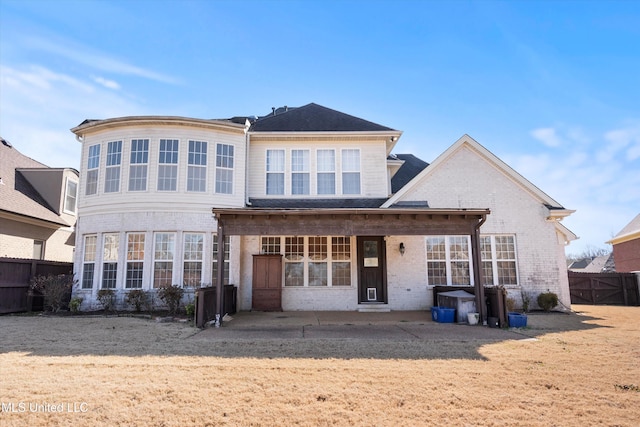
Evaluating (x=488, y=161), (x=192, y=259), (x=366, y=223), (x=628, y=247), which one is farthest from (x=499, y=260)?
(x=628, y=247)

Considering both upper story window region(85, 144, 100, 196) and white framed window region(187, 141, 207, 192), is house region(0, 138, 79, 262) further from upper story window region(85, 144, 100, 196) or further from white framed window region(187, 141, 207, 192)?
white framed window region(187, 141, 207, 192)

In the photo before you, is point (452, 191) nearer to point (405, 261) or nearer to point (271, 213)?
point (405, 261)

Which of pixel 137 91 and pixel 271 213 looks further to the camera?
pixel 137 91

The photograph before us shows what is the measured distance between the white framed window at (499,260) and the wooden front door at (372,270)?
3.82 metres

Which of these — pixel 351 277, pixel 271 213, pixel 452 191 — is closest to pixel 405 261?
pixel 351 277

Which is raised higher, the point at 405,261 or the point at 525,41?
the point at 525,41

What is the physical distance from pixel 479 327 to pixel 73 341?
980 cm

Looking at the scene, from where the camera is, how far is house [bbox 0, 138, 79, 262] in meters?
14.7

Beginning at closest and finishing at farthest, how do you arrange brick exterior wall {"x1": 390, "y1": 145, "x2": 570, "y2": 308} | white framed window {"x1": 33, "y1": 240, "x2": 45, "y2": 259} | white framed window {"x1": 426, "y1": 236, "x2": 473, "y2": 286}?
brick exterior wall {"x1": 390, "y1": 145, "x2": 570, "y2": 308} < white framed window {"x1": 426, "y1": 236, "x2": 473, "y2": 286} < white framed window {"x1": 33, "y1": 240, "x2": 45, "y2": 259}

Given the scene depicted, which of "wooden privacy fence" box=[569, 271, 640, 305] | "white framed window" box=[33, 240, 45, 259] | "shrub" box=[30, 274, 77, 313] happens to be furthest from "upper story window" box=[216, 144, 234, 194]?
"wooden privacy fence" box=[569, 271, 640, 305]

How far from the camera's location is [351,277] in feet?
45.3

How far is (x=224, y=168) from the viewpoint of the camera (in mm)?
13938

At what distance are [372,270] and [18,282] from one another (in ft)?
40.7

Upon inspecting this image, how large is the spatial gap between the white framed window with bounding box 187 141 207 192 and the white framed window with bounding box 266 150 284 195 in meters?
2.54
